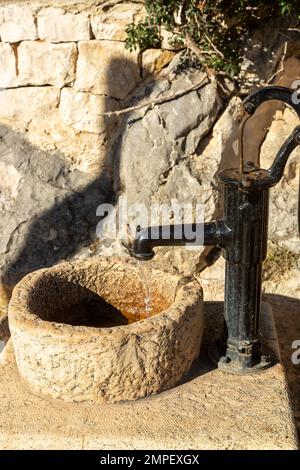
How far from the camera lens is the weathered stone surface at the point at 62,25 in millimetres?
3580

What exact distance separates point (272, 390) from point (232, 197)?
66cm

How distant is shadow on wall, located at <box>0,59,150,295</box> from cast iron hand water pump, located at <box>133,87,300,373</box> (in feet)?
5.39

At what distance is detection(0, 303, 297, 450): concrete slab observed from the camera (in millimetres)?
1863

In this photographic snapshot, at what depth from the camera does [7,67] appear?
3.77 meters

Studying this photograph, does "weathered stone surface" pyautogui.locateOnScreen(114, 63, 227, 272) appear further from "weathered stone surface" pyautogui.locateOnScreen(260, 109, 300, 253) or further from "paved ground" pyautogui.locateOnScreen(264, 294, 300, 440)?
"paved ground" pyautogui.locateOnScreen(264, 294, 300, 440)

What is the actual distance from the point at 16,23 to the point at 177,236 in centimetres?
217

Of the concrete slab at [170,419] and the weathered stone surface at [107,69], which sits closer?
the concrete slab at [170,419]

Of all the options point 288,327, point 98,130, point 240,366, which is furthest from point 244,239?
point 98,130

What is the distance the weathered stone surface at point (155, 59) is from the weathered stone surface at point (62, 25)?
14.1 inches

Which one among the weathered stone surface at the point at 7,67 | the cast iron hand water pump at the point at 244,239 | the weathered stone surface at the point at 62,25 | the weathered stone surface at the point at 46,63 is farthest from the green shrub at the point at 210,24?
the cast iron hand water pump at the point at 244,239

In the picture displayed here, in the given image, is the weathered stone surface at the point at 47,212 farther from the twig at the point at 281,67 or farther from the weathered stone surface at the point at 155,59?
the twig at the point at 281,67
